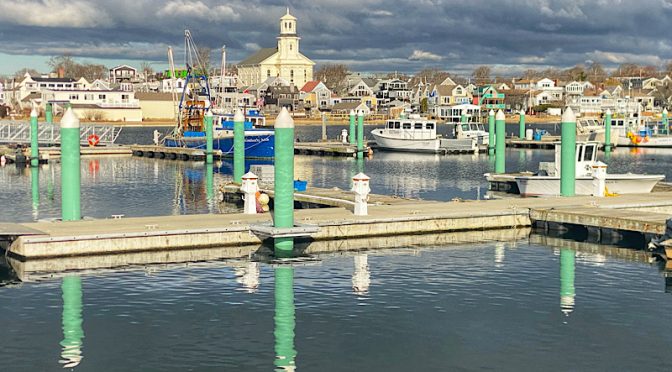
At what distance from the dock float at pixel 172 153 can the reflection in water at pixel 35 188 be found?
1389cm

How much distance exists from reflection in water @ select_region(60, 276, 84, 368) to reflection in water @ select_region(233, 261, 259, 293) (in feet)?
14.2

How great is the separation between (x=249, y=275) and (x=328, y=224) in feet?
17.9

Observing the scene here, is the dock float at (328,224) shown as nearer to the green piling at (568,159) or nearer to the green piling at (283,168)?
the green piling at (568,159)

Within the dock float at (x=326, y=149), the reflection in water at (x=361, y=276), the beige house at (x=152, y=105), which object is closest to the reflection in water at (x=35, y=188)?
the reflection in water at (x=361, y=276)

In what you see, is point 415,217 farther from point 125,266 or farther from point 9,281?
point 9,281

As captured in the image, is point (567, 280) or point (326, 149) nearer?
point (567, 280)

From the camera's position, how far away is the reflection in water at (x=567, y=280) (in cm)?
2530

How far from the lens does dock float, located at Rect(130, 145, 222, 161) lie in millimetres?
82062

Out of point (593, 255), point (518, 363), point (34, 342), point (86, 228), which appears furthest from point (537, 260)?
point (34, 342)

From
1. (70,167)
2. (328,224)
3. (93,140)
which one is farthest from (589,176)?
(93,140)

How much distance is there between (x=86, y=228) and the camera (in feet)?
103

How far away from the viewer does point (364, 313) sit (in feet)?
79.8

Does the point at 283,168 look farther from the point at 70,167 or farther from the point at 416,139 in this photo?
the point at 416,139

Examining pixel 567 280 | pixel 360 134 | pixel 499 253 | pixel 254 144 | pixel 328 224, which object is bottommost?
pixel 567 280
